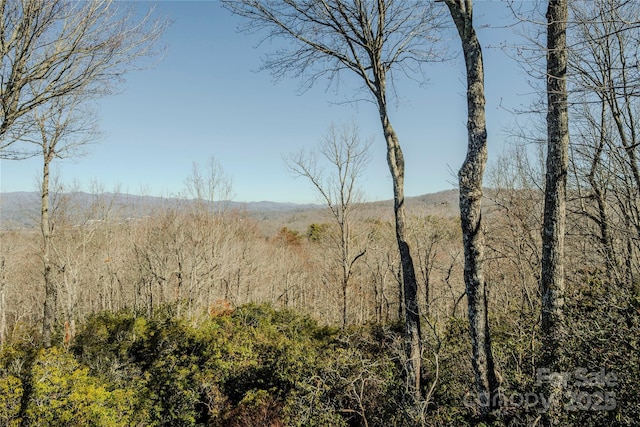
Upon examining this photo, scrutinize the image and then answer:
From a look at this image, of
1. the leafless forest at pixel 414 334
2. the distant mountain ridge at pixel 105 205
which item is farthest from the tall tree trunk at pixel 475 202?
A: the distant mountain ridge at pixel 105 205

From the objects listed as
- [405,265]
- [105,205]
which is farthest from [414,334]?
[105,205]

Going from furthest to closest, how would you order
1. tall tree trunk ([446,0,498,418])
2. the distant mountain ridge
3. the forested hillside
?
the distant mountain ridge < tall tree trunk ([446,0,498,418]) < the forested hillside

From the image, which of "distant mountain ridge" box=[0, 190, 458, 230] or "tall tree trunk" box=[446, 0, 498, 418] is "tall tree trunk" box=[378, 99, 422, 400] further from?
"distant mountain ridge" box=[0, 190, 458, 230]

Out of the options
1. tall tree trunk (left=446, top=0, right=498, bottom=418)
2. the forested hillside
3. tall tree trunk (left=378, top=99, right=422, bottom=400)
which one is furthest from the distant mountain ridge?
tall tree trunk (left=446, top=0, right=498, bottom=418)

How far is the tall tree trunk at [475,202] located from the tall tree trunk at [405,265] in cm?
110

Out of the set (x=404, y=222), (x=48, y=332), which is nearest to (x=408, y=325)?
(x=404, y=222)

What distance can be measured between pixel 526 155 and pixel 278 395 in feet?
35.3

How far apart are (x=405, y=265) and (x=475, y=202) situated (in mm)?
1538

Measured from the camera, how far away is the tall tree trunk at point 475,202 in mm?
3404

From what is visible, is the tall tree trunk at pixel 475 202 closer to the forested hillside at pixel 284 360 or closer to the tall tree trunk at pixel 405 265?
the forested hillside at pixel 284 360

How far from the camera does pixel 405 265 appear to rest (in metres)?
4.73

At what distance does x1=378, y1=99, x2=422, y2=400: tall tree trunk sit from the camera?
15.0 feet

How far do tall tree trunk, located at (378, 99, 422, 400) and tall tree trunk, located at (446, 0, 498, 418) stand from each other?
43.3 inches

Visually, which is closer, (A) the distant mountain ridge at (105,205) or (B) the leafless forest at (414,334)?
(B) the leafless forest at (414,334)
